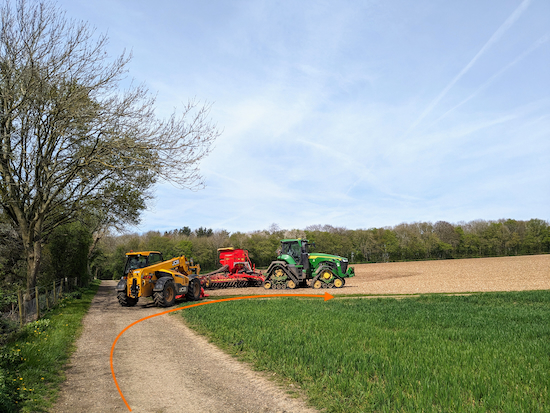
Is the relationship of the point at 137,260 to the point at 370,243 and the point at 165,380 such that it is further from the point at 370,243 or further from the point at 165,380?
the point at 370,243

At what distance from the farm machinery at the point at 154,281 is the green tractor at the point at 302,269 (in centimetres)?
711

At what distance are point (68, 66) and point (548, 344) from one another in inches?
696

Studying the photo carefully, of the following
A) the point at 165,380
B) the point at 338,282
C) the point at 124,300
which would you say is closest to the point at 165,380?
the point at 165,380

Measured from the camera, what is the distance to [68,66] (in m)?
14.4

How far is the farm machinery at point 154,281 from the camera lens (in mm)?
15617

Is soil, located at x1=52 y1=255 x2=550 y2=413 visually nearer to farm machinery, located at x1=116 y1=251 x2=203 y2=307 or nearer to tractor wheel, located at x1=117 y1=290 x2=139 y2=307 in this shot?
farm machinery, located at x1=116 y1=251 x2=203 y2=307

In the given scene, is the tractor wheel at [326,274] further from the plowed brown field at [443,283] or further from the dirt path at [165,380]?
the dirt path at [165,380]

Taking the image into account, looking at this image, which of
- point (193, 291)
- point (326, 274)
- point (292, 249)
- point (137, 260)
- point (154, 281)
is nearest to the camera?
point (154, 281)

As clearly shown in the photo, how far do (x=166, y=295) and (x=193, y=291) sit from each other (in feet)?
7.61

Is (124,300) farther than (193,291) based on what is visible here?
No

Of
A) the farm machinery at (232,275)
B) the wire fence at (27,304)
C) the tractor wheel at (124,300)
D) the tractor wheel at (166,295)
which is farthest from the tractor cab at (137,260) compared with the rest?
the farm machinery at (232,275)

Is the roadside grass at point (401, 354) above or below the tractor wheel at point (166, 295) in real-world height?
below

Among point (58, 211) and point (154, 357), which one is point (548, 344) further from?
point (58, 211)

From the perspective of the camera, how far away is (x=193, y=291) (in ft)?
58.7
